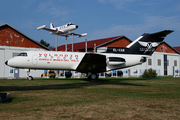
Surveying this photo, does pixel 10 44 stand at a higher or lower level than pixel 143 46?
higher

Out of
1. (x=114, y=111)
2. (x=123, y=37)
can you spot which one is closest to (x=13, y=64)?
(x=114, y=111)

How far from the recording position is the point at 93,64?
18.5 meters

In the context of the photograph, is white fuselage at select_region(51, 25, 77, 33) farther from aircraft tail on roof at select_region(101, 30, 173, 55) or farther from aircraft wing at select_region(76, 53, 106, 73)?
aircraft wing at select_region(76, 53, 106, 73)

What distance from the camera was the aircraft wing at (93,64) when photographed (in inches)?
683

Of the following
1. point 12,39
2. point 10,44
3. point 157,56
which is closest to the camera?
point 10,44

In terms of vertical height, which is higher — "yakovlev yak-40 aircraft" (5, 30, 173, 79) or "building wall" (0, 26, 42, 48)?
"building wall" (0, 26, 42, 48)

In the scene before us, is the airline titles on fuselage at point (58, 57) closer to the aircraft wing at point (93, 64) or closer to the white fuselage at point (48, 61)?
the white fuselage at point (48, 61)

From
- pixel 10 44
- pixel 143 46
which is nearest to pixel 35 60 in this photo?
pixel 143 46

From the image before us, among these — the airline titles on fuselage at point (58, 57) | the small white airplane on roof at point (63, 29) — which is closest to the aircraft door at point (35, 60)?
the airline titles on fuselage at point (58, 57)

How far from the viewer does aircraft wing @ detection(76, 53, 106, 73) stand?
683 inches

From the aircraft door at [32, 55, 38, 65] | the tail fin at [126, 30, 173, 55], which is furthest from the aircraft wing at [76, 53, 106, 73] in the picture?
the aircraft door at [32, 55, 38, 65]

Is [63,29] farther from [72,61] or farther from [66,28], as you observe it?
[72,61]

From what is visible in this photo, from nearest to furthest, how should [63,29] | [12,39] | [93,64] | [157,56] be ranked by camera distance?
[93,64], [12,39], [63,29], [157,56]

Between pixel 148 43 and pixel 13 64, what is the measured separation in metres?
14.9
